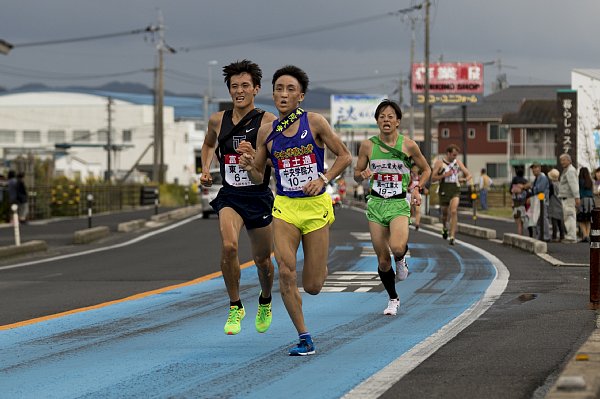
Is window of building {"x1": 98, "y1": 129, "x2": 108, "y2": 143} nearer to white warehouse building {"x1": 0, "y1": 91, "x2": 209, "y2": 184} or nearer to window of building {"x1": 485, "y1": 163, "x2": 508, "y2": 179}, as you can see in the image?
white warehouse building {"x1": 0, "y1": 91, "x2": 209, "y2": 184}

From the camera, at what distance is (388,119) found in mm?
12109

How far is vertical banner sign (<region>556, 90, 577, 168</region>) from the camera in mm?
48844

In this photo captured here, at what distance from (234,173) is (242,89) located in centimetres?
70

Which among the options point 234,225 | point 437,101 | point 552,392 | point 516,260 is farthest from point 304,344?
point 437,101

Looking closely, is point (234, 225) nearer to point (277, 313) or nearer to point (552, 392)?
point (277, 313)

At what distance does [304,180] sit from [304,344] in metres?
1.20

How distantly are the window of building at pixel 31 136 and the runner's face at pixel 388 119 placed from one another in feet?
410

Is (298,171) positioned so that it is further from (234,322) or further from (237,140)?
(234,322)

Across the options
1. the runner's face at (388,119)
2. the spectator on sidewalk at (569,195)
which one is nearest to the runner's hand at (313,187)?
the runner's face at (388,119)

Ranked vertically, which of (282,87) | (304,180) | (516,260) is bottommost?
(516,260)

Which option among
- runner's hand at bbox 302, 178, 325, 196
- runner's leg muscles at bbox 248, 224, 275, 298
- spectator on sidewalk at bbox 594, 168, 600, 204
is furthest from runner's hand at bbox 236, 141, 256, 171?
spectator on sidewalk at bbox 594, 168, 600, 204

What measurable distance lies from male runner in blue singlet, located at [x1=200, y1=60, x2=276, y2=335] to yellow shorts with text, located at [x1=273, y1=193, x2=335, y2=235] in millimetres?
999

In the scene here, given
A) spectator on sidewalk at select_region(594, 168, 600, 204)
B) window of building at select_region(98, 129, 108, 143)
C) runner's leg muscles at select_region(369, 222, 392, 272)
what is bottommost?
runner's leg muscles at select_region(369, 222, 392, 272)

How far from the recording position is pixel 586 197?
26.0 metres
